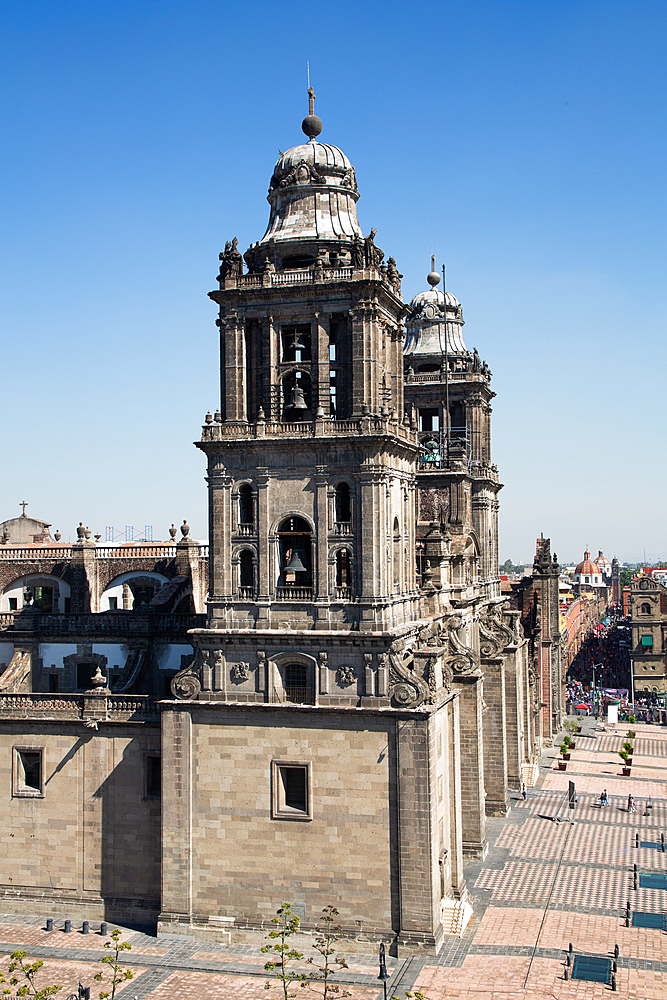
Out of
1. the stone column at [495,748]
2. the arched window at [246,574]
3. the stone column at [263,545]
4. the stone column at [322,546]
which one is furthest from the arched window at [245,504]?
the stone column at [495,748]

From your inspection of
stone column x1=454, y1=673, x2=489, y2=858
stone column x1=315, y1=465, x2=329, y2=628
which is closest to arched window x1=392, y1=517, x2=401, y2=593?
stone column x1=315, y1=465, x2=329, y2=628

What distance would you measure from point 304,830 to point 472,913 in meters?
9.17

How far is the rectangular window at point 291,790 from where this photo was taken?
3972 centimetres

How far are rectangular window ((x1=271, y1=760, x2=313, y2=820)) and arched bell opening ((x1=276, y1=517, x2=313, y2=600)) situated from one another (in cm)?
688

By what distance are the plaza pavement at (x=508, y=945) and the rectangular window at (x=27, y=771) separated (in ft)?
17.8

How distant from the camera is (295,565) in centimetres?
4188

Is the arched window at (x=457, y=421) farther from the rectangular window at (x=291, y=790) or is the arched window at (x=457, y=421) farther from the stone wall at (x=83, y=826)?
the stone wall at (x=83, y=826)

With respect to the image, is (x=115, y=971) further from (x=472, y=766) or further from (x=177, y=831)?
(x=472, y=766)

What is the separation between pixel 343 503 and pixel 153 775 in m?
14.4

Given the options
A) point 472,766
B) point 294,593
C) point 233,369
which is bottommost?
point 472,766

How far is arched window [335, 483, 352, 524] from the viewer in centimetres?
4172

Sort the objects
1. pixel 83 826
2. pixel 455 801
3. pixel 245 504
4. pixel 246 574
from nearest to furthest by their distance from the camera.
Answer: pixel 246 574, pixel 245 504, pixel 83 826, pixel 455 801

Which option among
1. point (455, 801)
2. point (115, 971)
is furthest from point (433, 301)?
point (115, 971)

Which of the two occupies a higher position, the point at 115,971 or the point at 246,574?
the point at 246,574
